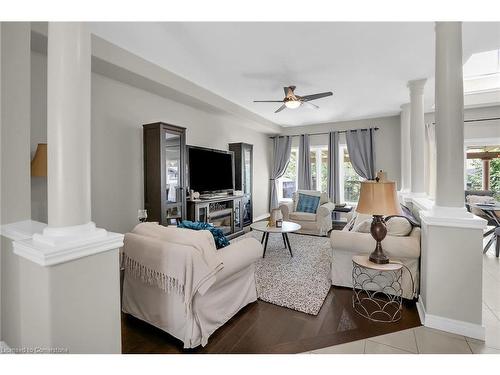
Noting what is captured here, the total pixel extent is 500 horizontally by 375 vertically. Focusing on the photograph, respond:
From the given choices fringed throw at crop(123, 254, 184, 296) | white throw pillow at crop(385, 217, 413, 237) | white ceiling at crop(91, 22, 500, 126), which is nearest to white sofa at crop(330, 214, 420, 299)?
white throw pillow at crop(385, 217, 413, 237)

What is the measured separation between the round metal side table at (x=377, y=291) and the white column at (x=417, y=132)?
80.9 inches

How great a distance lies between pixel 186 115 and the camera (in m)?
4.34

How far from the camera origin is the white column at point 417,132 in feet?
12.3

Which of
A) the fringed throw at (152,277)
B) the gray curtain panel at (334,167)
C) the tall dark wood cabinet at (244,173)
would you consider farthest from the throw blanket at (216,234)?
the gray curtain panel at (334,167)

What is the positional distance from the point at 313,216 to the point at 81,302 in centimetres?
439

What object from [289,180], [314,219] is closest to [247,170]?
[314,219]

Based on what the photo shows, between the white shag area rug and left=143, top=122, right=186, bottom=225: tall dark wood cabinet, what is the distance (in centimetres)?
146

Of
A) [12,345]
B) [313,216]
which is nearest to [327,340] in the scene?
[12,345]

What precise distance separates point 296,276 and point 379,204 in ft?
4.45

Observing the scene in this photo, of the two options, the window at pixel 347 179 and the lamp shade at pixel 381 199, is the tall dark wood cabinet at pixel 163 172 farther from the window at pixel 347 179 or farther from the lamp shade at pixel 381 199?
the window at pixel 347 179

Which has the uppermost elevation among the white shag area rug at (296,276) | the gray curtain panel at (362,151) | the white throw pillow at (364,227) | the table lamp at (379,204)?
the gray curtain panel at (362,151)

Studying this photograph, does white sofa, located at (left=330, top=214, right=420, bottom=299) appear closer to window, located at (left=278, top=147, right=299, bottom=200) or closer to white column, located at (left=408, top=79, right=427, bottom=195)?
white column, located at (left=408, top=79, right=427, bottom=195)

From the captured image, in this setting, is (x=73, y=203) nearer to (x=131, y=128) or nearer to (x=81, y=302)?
(x=81, y=302)

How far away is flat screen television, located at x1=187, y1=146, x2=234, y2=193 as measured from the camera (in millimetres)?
4246
